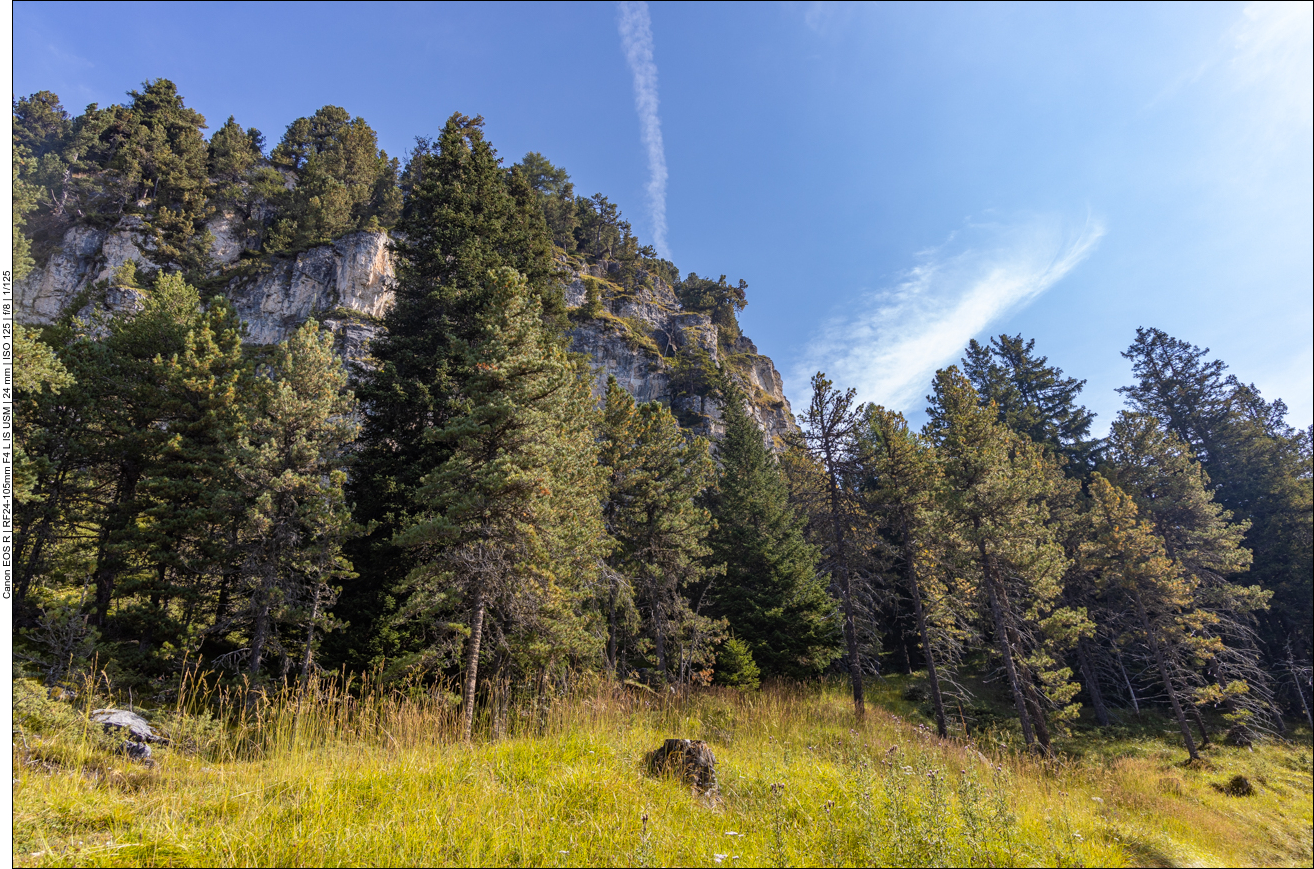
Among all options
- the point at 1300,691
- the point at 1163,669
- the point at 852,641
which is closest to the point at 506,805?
the point at 852,641

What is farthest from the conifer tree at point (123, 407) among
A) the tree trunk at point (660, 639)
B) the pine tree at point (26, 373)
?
the tree trunk at point (660, 639)

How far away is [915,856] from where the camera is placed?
383 centimetres

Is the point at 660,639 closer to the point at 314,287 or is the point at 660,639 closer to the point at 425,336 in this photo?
the point at 425,336

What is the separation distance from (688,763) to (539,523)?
245 inches

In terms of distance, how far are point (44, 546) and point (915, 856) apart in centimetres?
2395

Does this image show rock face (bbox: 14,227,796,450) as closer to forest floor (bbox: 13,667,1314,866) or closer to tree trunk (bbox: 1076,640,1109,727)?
tree trunk (bbox: 1076,640,1109,727)

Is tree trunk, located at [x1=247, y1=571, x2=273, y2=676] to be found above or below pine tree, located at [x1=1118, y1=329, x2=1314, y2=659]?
below

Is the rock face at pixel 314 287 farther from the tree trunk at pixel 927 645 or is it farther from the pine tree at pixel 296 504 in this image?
the tree trunk at pixel 927 645

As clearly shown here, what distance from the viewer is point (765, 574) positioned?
24.6 meters

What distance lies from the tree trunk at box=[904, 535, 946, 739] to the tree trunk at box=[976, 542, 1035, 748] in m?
2.30

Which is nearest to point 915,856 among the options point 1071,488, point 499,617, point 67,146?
point 499,617

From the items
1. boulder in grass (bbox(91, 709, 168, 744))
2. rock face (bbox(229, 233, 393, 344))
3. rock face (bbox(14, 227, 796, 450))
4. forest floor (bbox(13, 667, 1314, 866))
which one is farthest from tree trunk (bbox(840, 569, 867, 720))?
rock face (bbox(229, 233, 393, 344))

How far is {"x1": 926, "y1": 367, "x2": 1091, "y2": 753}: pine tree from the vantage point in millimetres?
16734

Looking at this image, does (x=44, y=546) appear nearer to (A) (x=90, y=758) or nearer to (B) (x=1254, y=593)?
(A) (x=90, y=758)
